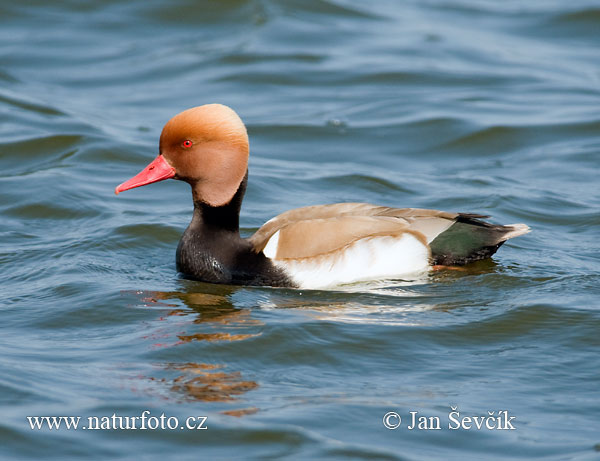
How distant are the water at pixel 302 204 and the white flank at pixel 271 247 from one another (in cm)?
33

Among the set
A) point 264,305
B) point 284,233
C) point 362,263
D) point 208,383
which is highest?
point 284,233

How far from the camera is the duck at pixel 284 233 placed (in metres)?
7.34

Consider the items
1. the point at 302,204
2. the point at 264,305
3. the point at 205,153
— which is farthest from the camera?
the point at 302,204

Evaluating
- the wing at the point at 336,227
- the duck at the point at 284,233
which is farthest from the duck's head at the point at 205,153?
the wing at the point at 336,227

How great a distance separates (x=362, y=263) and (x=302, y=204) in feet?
9.32

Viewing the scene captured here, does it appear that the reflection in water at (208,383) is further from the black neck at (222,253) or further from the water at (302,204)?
the black neck at (222,253)

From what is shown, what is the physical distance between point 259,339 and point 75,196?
4.40 metres

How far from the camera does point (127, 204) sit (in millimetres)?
10148

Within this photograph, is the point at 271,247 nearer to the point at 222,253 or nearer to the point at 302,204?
the point at 222,253

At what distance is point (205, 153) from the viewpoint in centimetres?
746

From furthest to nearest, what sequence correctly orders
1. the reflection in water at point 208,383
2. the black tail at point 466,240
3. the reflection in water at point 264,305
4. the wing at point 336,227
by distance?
the black tail at point 466,240 → the wing at point 336,227 → the reflection in water at point 264,305 → the reflection in water at point 208,383

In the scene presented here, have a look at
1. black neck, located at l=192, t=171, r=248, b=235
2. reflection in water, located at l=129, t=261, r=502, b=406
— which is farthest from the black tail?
black neck, located at l=192, t=171, r=248, b=235

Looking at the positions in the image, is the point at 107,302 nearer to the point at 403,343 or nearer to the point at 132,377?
the point at 132,377

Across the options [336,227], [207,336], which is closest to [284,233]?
[336,227]
